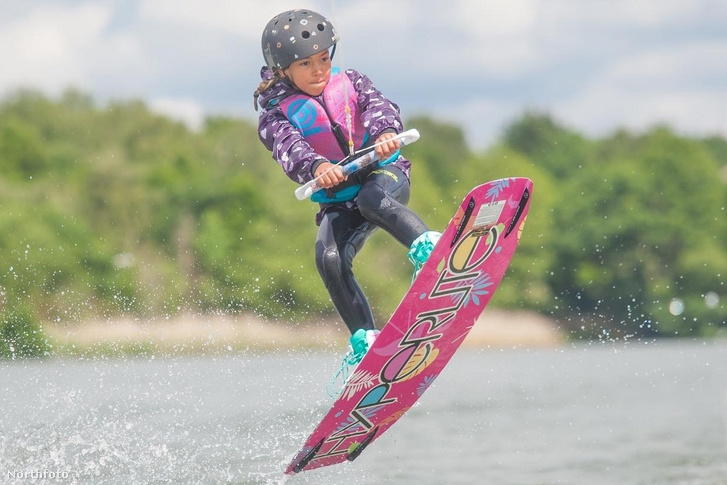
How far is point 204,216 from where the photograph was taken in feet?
166

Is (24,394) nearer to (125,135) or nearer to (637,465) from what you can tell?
(637,465)

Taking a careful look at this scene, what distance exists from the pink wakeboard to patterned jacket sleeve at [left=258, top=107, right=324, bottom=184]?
39.2 inches

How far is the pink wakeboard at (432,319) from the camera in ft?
24.9

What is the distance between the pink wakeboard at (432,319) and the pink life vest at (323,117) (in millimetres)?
1096

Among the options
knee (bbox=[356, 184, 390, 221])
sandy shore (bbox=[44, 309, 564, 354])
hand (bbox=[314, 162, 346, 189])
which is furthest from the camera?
sandy shore (bbox=[44, 309, 564, 354])

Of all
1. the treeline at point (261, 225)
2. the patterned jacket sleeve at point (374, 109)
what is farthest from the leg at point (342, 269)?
the treeline at point (261, 225)

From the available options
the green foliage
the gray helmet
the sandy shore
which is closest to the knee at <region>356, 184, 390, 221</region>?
the gray helmet

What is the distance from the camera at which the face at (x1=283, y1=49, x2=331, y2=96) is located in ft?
26.1

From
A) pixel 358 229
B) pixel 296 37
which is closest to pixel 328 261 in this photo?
pixel 358 229

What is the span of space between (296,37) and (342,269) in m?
1.58

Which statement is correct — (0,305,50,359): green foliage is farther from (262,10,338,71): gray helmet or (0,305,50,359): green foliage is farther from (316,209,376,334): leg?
(262,10,338,71): gray helmet

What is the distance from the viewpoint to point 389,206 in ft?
25.9

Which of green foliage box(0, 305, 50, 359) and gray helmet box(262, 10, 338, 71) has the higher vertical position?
gray helmet box(262, 10, 338, 71)

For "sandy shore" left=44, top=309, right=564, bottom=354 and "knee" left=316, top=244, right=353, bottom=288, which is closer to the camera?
"knee" left=316, top=244, right=353, bottom=288
